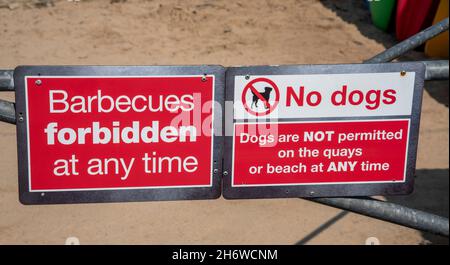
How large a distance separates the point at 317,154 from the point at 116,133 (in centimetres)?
76

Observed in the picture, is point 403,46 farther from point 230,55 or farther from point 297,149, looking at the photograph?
point 230,55

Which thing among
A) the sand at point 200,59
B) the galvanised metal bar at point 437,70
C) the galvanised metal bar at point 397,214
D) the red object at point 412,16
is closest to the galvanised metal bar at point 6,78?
the sand at point 200,59

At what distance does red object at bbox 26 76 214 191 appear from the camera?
2062 mm

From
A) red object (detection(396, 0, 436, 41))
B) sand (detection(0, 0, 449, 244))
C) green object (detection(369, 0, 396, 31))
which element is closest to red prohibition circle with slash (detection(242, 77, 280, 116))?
sand (detection(0, 0, 449, 244))

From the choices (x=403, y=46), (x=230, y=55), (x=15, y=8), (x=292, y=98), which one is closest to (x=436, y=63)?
(x=403, y=46)

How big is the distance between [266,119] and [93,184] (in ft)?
2.21

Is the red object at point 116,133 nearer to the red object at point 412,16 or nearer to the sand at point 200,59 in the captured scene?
the sand at point 200,59

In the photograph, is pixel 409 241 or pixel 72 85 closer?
pixel 72 85

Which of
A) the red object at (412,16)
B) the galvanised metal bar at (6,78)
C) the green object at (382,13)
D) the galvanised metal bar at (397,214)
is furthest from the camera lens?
the green object at (382,13)

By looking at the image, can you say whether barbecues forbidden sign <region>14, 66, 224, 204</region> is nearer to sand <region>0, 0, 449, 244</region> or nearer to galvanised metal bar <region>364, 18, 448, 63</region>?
galvanised metal bar <region>364, 18, 448, 63</region>

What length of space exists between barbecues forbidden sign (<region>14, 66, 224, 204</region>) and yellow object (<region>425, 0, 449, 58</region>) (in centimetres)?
677

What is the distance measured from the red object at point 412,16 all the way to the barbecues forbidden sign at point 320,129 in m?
6.55

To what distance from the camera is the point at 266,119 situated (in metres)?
2.19

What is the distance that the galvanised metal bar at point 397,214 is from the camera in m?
2.26
